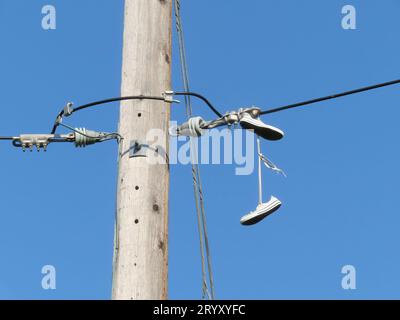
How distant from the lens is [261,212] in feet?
26.7

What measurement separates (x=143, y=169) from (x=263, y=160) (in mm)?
830

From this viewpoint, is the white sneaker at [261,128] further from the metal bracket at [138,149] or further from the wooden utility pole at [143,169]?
the metal bracket at [138,149]

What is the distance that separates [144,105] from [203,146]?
56cm

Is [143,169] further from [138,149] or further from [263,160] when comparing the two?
[263,160]

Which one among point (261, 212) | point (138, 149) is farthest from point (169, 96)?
point (261, 212)

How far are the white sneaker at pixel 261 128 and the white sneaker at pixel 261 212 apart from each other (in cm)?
42

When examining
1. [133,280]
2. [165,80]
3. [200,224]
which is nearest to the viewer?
[133,280]

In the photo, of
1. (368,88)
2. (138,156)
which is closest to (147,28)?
(138,156)

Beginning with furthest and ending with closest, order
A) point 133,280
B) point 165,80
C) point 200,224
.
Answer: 1. point 200,224
2. point 165,80
3. point 133,280

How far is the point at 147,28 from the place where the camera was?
8.67m

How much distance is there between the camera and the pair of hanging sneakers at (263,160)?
26.7 feet

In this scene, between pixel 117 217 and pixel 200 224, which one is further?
pixel 200 224
